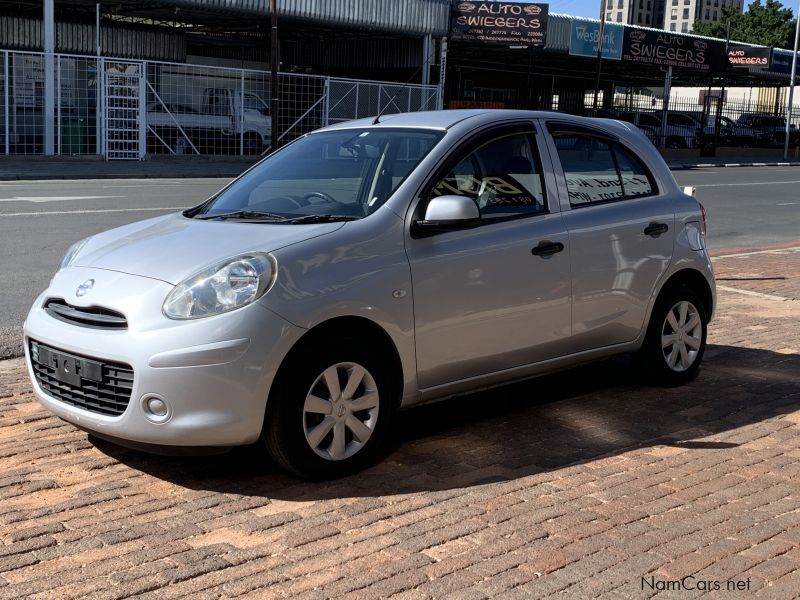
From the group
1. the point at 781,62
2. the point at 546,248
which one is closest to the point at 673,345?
the point at 546,248

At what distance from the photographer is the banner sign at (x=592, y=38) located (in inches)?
1619

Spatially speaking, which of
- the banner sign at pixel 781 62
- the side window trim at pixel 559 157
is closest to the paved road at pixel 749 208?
the side window trim at pixel 559 157

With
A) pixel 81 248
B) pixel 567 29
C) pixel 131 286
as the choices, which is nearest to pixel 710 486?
pixel 131 286

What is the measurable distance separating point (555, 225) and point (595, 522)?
1892 millimetres

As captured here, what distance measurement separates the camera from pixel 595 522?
4137mm

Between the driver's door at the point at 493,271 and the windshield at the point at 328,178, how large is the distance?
242 millimetres

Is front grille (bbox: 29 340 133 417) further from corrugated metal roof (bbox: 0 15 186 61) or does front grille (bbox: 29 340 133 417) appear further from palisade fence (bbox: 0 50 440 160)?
corrugated metal roof (bbox: 0 15 186 61)

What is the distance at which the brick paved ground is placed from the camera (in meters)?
3.58

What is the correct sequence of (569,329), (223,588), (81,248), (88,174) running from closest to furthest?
(223,588)
(81,248)
(569,329)
(88,174)

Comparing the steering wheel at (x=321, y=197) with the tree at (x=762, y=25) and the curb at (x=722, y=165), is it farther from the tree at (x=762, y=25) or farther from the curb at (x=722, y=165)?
the tree at (x=762, y=25)

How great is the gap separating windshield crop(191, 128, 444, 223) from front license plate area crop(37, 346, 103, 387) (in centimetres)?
114

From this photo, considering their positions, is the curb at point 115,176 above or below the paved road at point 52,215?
below

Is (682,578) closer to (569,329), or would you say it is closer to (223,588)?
(223,588)

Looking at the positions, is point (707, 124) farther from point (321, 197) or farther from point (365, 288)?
point (365, 288)
